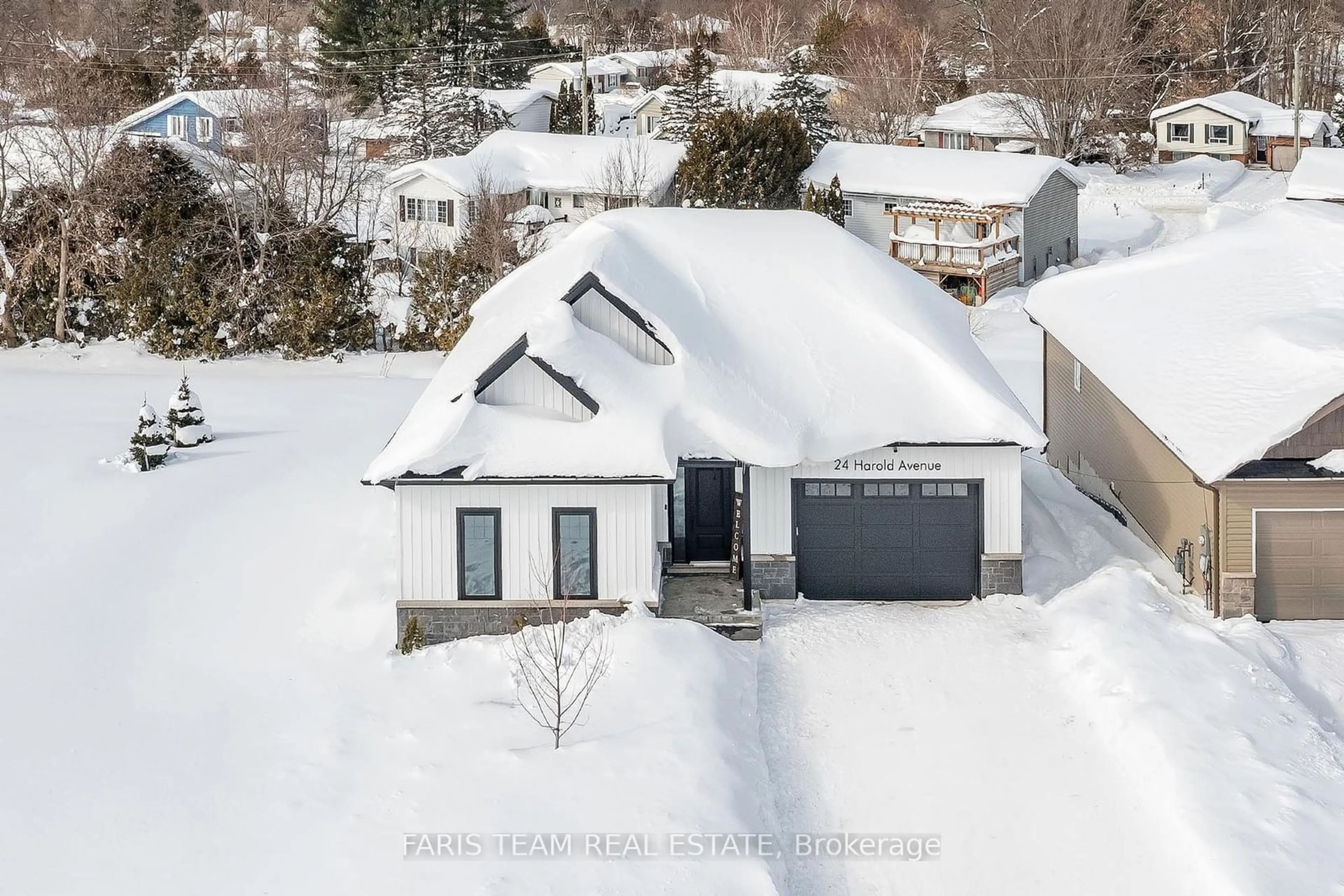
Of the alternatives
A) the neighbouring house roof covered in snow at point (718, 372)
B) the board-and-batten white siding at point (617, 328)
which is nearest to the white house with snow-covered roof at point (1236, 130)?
the neighbouring house roof covered in snow at point (718, 372)

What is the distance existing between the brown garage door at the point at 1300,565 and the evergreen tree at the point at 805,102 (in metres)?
42.3

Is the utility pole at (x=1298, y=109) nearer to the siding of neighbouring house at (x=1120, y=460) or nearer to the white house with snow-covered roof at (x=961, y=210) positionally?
the white house with snow-covered roof at (x=961, y=210)

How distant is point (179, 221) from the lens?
38094 mm

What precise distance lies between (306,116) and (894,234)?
1799 cm

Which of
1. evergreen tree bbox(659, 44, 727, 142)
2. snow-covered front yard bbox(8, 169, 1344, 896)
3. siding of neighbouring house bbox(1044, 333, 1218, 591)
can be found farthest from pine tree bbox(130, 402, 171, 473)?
evergreen tree bbox(659, 44, 727, 142)

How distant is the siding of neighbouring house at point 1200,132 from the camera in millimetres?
69688

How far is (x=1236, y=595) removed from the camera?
1947cm

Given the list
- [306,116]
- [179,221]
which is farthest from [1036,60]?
[179,221]

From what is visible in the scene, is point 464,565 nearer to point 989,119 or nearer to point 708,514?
point 708,514

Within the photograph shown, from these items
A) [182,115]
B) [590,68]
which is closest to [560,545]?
[182,115]

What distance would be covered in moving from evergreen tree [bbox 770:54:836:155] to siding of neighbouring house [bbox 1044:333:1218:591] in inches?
1329

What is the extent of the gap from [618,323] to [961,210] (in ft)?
93.7

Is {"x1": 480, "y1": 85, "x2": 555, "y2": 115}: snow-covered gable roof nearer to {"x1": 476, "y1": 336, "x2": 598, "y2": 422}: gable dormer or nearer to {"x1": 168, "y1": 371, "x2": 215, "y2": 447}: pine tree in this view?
{"x1": 168, "y1": 371, "x2": 215, "y2": 447}: pine tree

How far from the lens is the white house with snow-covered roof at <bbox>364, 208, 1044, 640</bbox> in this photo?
18859 mm
